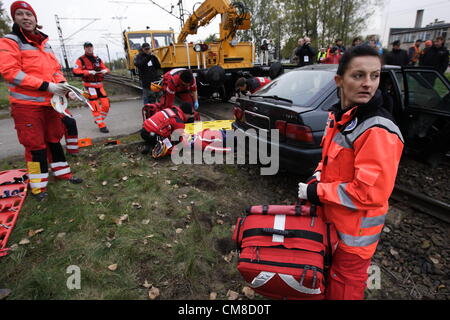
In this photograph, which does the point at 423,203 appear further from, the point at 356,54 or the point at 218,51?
the point at 218,51

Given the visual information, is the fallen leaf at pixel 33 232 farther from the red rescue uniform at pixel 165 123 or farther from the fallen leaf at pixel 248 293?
the red rescue uniform at pixel 165 123

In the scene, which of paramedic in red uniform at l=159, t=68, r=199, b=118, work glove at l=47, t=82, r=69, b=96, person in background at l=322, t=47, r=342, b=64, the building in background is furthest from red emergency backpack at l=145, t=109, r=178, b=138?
the building in background

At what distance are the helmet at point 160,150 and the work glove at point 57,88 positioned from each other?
1759mm

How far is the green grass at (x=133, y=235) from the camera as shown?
2.24 metres

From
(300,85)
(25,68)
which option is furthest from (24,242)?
(300,85)

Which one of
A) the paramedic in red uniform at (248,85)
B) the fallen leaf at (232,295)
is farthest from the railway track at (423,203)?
the paramedic in red uniform at (248,85)

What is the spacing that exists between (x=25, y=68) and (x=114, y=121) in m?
4.35

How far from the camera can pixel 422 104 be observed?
4082mm

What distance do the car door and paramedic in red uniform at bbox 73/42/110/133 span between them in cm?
594

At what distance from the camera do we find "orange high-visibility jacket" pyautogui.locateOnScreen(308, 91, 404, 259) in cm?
129

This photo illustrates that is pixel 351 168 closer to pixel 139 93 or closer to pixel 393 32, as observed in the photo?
pixel 139 93

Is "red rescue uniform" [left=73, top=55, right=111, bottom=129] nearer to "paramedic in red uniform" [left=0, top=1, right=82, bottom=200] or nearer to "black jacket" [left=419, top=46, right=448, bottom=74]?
"paramedic in red uniform" [left=0, top=1, right=82, bottom=200]

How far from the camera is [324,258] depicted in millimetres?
1514

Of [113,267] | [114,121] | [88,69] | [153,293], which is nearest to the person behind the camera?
[153,293]
